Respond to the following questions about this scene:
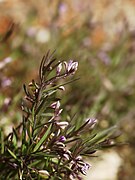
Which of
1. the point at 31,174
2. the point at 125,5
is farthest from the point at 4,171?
the point at 125,5

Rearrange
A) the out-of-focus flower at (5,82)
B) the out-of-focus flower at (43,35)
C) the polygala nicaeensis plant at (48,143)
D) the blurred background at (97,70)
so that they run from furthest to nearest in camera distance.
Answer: the out-of-focus flower at (43,35), the blurred background at (97,70), the out-of-focus flower at (5,82), the polygala nicaeensis plant at (48,143)

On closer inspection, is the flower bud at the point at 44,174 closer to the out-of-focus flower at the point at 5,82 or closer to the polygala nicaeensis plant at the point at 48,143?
the polygala nicaeensis plant at the point at 48,143

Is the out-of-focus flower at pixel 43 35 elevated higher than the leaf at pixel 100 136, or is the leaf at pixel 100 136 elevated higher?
the out-of-focus flower at pixel 43 35

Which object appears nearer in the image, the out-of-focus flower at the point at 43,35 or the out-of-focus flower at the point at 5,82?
the out-of-focus flower at the point at 5,82

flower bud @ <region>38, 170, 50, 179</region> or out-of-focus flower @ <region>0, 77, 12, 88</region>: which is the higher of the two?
out-of-focus flower @ <region>0, 77, 12, 88</region>

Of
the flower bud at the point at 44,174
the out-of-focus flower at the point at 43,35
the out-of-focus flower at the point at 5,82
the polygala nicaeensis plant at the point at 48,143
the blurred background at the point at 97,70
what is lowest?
the flower bud at the point at 44,174

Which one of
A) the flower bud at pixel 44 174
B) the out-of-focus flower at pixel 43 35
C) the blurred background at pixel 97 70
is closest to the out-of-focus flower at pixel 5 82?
the blurred background at pixel 97 70

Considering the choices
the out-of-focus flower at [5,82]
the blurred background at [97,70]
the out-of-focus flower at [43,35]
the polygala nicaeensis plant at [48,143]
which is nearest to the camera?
the polygala nicaeensis plant at [48,143]

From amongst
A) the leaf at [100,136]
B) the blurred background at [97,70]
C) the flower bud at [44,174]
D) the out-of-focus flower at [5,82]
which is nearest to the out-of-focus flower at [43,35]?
the blurred background at [97,70]

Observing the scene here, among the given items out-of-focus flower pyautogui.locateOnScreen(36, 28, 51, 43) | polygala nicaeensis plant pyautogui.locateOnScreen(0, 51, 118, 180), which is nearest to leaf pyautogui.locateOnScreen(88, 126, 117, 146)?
polygala nicaeensis plant pyautogui.locateOnScreen(0, 51, 118, 180)

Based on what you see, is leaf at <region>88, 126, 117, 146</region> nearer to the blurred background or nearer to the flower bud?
the flower bud
